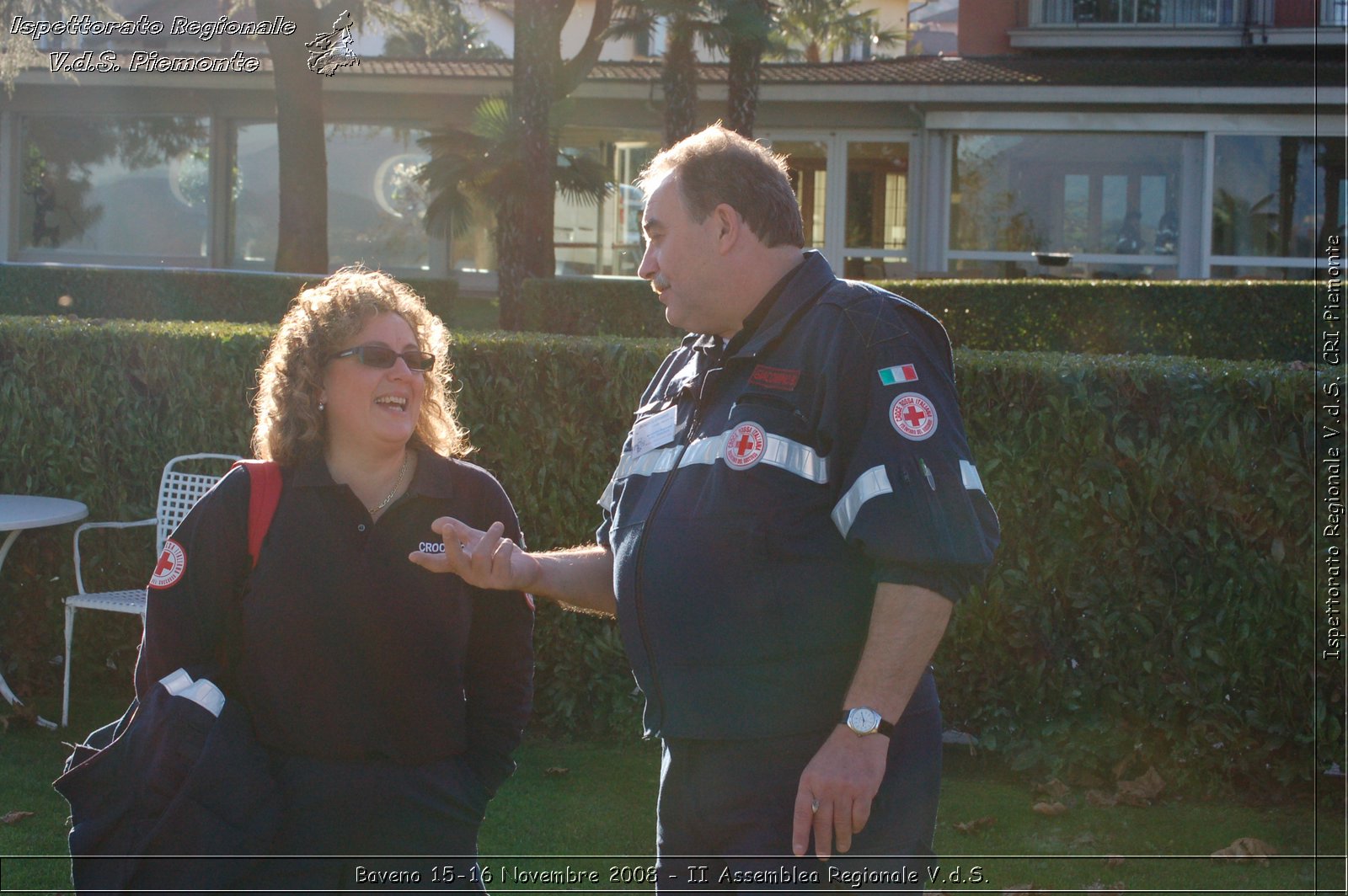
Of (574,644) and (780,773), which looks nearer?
(780,773)

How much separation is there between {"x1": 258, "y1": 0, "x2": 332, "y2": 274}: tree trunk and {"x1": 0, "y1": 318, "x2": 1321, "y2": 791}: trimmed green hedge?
11.6 meters

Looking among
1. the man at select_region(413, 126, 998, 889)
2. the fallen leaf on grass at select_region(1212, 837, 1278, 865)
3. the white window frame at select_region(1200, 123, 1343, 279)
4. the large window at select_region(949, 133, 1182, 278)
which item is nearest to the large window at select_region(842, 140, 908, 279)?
the large window at select_region(949, 133, 1182, 278)

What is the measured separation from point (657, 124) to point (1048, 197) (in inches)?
259

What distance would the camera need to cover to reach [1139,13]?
73.3ft

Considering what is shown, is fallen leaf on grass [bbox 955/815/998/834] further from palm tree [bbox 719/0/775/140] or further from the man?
palm tree [bbox 719/0/775/140]

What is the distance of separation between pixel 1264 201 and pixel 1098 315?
849cm

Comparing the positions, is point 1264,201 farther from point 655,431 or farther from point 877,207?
point 655,431

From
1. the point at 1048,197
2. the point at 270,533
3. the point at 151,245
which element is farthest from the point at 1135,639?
the point at 151,245

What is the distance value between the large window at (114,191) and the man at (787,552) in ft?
73.6

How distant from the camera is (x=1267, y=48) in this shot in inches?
862

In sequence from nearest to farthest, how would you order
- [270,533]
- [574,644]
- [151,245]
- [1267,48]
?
[270,533] → [574,644] → [1267,48] → [151,245]

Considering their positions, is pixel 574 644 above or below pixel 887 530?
below

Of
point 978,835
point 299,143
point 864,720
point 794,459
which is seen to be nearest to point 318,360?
point 794,459

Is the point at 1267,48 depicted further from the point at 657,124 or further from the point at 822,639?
the point at 822,639
